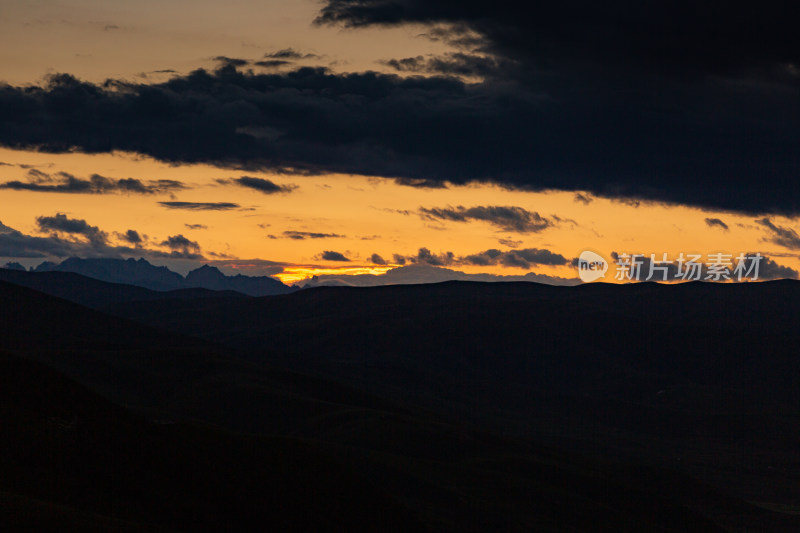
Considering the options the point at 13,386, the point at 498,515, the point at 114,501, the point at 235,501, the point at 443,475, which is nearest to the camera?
the point at 114,501

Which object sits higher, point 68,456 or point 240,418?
point 68,456

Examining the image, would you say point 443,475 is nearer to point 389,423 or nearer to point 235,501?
point 389,423

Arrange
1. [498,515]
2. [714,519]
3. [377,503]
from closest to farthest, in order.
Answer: [377,503] → [498,515] → [714,519]

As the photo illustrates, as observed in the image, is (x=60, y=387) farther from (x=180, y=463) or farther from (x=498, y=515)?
(x=498, y=515)

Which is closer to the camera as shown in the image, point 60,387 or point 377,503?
point 60,387

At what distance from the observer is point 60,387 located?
245 ft

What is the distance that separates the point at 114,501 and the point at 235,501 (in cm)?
1548

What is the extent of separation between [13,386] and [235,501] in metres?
19.1

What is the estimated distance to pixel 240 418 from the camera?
194500 mm

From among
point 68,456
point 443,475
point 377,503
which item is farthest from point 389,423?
point 68,456

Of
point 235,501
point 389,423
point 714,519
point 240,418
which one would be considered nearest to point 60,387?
point 235,501

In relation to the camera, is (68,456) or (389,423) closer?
(68,456)

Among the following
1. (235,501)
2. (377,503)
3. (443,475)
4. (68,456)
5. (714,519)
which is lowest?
(714,519)

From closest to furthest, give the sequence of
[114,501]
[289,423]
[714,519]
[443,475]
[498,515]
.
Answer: [114,501] → [498,515] → [443,475] → [714,519] → [289,423]
